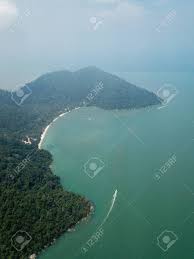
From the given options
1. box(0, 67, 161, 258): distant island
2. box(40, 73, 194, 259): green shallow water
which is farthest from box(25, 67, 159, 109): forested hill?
box(40, 73, 194, 259): green shallow water

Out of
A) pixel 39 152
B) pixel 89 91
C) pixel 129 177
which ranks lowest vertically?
pixel 89 91

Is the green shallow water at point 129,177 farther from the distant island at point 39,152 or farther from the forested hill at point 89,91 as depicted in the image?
the forested hill at point 89,91

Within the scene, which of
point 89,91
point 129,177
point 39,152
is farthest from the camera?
point 89,91

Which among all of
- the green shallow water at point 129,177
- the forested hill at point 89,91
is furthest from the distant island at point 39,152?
the green shallow water at point 129,177

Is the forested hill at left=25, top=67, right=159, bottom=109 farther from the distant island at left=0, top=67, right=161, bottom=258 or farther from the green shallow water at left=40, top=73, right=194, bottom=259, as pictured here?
the green shallow water at left=40, top=73, right=194, bottom=259

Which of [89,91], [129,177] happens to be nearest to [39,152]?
[129,177]

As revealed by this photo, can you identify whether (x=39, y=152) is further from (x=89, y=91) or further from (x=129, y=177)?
(x=89, y=91)

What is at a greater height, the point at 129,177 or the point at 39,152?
the point at 129,177
